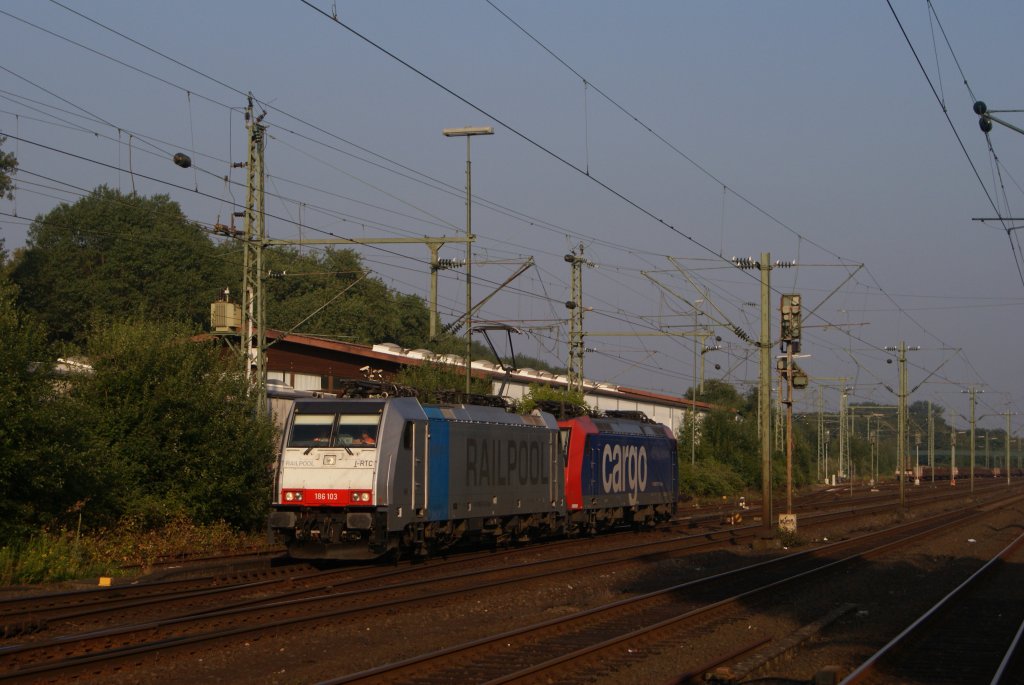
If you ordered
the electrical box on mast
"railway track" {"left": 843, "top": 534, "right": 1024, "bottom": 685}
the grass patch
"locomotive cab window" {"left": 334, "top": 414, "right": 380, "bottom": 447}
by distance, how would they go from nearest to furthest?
"railway track" {"left": 843, "top": 534, "right": 1024, "bottom": 685} < the grass patch < "locomotive cab window" {"left": 334, "top": 414, "right": 380, "bottom": 447} < the electrical box on mast

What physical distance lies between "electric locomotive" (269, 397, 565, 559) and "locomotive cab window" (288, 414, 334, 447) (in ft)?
0.06

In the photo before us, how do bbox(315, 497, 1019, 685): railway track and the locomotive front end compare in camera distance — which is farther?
the locomotive front end

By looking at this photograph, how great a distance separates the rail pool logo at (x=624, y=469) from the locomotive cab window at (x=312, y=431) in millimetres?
11184

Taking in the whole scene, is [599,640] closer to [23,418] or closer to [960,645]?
[960,645]

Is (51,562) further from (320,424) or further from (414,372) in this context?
(414,372)

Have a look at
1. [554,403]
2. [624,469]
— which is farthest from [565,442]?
[624,469]

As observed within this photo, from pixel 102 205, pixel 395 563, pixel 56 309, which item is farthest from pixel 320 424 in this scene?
pixel 102 205

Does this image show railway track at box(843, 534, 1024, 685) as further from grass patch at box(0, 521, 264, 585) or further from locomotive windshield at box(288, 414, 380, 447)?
grass patch at box(0, 521, 264, 585)

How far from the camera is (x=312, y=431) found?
20422mm

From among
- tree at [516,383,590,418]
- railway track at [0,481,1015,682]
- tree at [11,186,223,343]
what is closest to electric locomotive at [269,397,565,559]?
railway track at [0,481,1015,682]

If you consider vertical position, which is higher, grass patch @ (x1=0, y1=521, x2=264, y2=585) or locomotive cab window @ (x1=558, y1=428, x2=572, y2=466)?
locomotive cab window @ (x1=558, y1=428, x2=572, y2=466)

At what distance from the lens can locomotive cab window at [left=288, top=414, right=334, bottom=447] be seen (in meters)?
20.2

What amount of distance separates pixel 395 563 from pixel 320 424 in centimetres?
316

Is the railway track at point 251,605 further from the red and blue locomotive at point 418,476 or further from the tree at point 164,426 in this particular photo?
the tree at point 164,426
